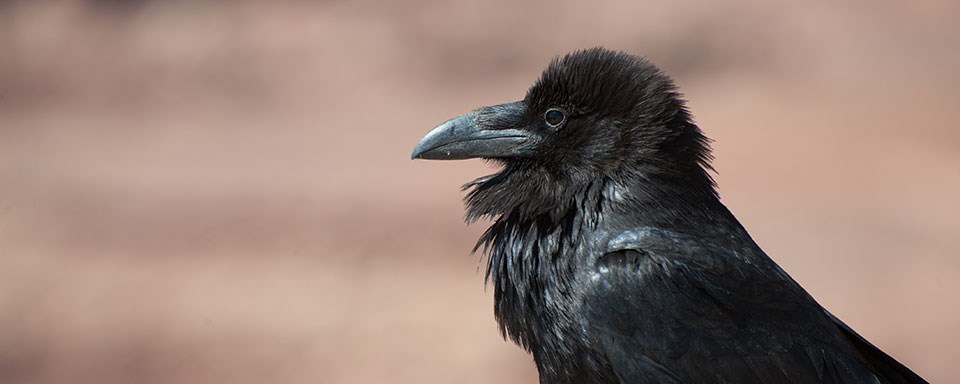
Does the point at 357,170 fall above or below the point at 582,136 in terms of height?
below

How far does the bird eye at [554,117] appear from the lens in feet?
12.8

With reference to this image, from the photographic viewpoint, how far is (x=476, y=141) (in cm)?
395

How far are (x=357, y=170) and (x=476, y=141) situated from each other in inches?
312

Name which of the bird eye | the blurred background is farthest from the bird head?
the blurred background

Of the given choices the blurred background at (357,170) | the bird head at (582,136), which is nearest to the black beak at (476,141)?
the bird head at (582,136)

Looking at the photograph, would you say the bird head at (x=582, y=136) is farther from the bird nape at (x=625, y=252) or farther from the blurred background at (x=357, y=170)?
the blurred background at (x=357, y=170)

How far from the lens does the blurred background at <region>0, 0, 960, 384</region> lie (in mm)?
8898

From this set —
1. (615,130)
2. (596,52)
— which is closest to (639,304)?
(615,130)

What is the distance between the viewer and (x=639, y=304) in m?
3.51

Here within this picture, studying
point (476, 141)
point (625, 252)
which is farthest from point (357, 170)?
point (625, 252)

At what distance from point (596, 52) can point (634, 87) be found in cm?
20

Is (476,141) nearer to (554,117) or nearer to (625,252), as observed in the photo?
(554,117)

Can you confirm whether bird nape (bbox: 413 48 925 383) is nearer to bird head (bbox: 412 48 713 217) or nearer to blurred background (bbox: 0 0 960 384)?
bird head (bbox: 412 48 713 217)

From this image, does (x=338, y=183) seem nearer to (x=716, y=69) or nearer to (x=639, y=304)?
(x=716, y=69)
